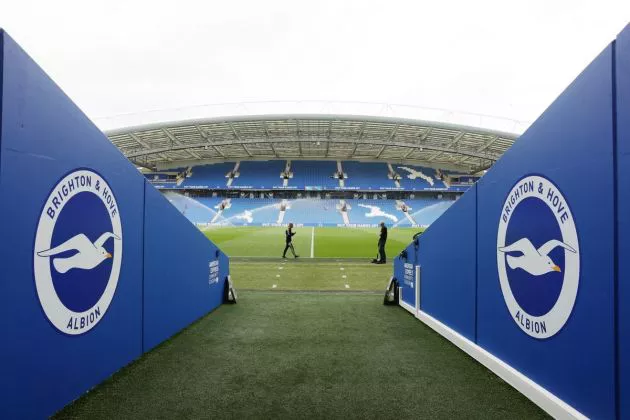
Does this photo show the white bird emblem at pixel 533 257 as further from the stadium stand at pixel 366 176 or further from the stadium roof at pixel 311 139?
the stadium stand at pixel 366 176

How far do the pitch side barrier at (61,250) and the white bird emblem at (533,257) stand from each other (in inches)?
135

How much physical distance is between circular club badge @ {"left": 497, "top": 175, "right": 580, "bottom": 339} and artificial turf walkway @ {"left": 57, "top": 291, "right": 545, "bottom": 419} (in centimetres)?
67

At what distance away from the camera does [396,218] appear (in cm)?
4056

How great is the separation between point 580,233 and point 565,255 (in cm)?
21

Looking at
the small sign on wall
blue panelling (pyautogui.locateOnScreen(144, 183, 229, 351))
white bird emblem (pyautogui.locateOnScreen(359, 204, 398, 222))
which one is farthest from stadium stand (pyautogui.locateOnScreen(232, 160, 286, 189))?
blue panelling (pyautogui.locateOnScreen(144, 183, 229, 351))

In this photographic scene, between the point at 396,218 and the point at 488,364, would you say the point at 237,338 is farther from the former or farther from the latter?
the point at 396,218

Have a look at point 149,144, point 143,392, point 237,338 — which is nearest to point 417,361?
point 237,338

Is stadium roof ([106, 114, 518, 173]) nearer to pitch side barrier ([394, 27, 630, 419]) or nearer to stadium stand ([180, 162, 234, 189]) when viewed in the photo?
stadium stand ([180, 162, 234, 189])

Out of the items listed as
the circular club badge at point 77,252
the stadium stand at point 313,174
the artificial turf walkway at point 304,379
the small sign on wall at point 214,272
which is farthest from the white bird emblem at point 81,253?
the stadium stand at point 313,174

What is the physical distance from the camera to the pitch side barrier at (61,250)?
6.46 feet

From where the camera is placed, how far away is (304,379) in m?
2.91

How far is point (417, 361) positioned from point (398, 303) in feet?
9.25

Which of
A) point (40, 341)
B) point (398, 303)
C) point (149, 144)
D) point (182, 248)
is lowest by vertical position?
point (398, 303)

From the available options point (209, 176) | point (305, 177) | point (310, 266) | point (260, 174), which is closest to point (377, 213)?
point (305, 177)
